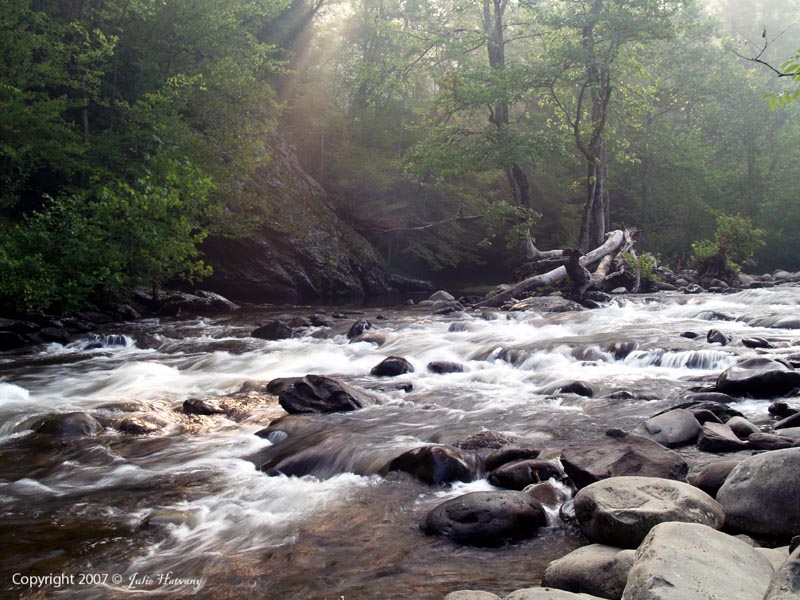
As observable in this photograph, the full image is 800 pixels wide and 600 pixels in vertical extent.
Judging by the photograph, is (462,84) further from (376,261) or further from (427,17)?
(376,261)

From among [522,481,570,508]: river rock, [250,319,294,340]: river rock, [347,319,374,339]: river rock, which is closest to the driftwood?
[347,319,374,339]: river rock

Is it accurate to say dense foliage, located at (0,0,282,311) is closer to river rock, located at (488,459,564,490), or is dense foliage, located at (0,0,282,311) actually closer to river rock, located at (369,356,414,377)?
river rock, located at (369,356,414,377)

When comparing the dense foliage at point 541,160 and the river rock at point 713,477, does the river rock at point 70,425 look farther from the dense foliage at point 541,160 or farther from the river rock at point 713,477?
the dense foliage at point 541,160

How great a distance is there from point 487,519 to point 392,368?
17.8 ft

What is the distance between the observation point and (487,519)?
393 centimetres

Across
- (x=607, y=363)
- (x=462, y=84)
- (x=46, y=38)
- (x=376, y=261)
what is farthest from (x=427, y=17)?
(x=607, y=363)

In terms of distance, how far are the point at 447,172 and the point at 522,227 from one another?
118 inches

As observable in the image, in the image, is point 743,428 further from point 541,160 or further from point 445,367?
point 541,160

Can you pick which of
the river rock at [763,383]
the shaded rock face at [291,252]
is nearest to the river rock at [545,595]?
the river rock at [763,383]

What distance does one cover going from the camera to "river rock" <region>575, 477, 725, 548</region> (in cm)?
333

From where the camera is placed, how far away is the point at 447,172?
19.6 meters

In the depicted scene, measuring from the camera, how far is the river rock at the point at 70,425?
648 cm

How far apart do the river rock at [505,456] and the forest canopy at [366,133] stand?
306cm

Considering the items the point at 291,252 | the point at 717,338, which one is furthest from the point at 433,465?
the point at 291,252
